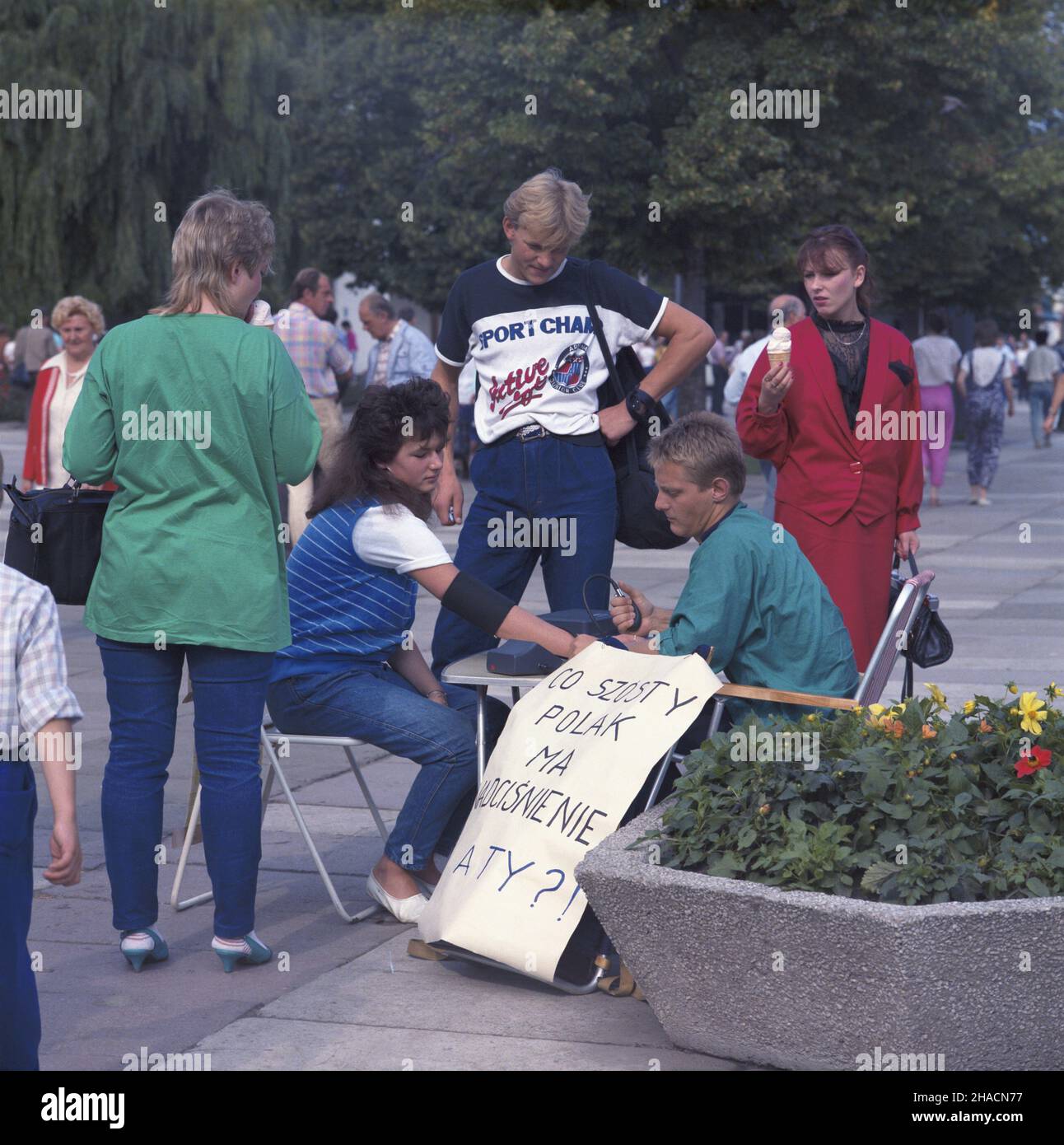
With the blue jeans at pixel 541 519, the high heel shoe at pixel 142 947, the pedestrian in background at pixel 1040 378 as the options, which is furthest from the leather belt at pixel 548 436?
the pedestrian in background at pixel 1040 378

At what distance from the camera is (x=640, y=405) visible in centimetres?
536

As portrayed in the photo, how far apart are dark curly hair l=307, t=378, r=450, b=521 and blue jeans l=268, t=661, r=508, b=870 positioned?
0.49 m

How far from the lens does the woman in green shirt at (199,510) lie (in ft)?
14.0

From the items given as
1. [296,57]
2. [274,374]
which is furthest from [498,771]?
[296,57]

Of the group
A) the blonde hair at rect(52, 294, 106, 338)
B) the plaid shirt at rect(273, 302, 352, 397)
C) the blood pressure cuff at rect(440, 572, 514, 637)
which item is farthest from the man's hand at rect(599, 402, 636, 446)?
the plaid shirt at rect(273, 302, 352, 397)

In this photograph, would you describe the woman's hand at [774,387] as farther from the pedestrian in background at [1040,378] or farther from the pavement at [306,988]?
the pedestrian in background at [1040,378]

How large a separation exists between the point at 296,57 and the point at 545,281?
1058 inches

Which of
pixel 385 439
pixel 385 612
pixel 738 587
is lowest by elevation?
pixel 385 612

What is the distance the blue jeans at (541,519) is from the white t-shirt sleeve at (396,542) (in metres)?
0.47

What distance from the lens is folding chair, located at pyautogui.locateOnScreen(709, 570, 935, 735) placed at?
14.0 ft

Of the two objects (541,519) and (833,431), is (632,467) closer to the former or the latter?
(541,519)
